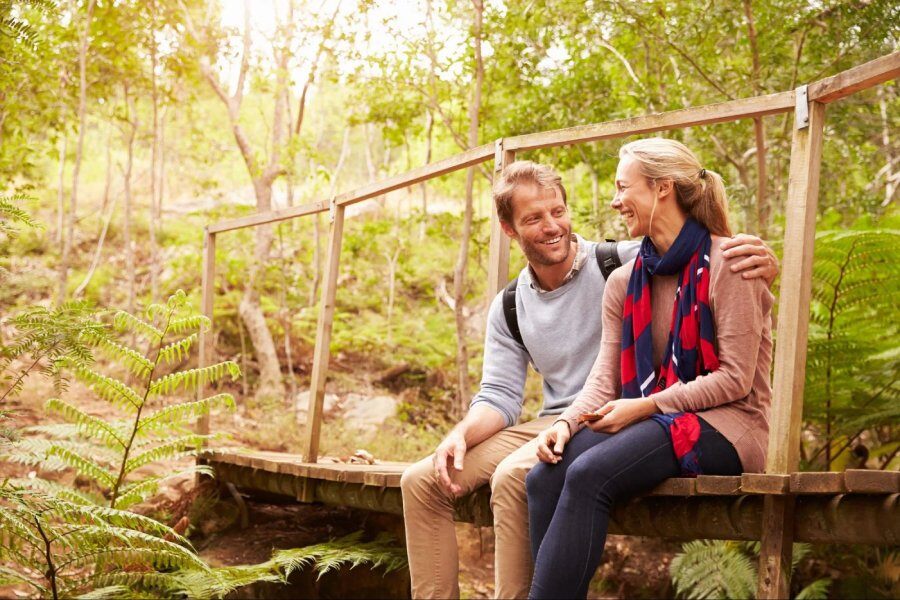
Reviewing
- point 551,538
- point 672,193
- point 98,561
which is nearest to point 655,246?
point 672,193

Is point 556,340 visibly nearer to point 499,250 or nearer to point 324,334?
point 499,250

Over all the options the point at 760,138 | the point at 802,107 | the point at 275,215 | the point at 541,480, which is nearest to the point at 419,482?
A: the point at 541,480

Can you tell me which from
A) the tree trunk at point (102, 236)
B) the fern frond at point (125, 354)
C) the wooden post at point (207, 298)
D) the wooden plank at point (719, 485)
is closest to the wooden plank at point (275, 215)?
the wooden post at point (207, 298)

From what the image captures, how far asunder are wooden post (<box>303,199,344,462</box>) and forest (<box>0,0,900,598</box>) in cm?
49

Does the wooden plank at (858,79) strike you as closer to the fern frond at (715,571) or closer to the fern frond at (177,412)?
the fern frond at (177,412)

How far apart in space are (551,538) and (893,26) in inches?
202

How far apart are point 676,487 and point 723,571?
3.00m

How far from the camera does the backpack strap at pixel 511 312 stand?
11.1 feet

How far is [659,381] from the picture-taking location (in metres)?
2.79

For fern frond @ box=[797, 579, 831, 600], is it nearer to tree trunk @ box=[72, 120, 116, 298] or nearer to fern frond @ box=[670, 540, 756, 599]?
fern frond @ box=[670, 540, 756, 599]

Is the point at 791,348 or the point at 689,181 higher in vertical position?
the point at 689,181

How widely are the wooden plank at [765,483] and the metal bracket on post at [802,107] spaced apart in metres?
1.07

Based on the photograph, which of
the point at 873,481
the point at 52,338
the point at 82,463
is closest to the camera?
the point at 873,481

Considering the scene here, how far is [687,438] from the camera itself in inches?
101
